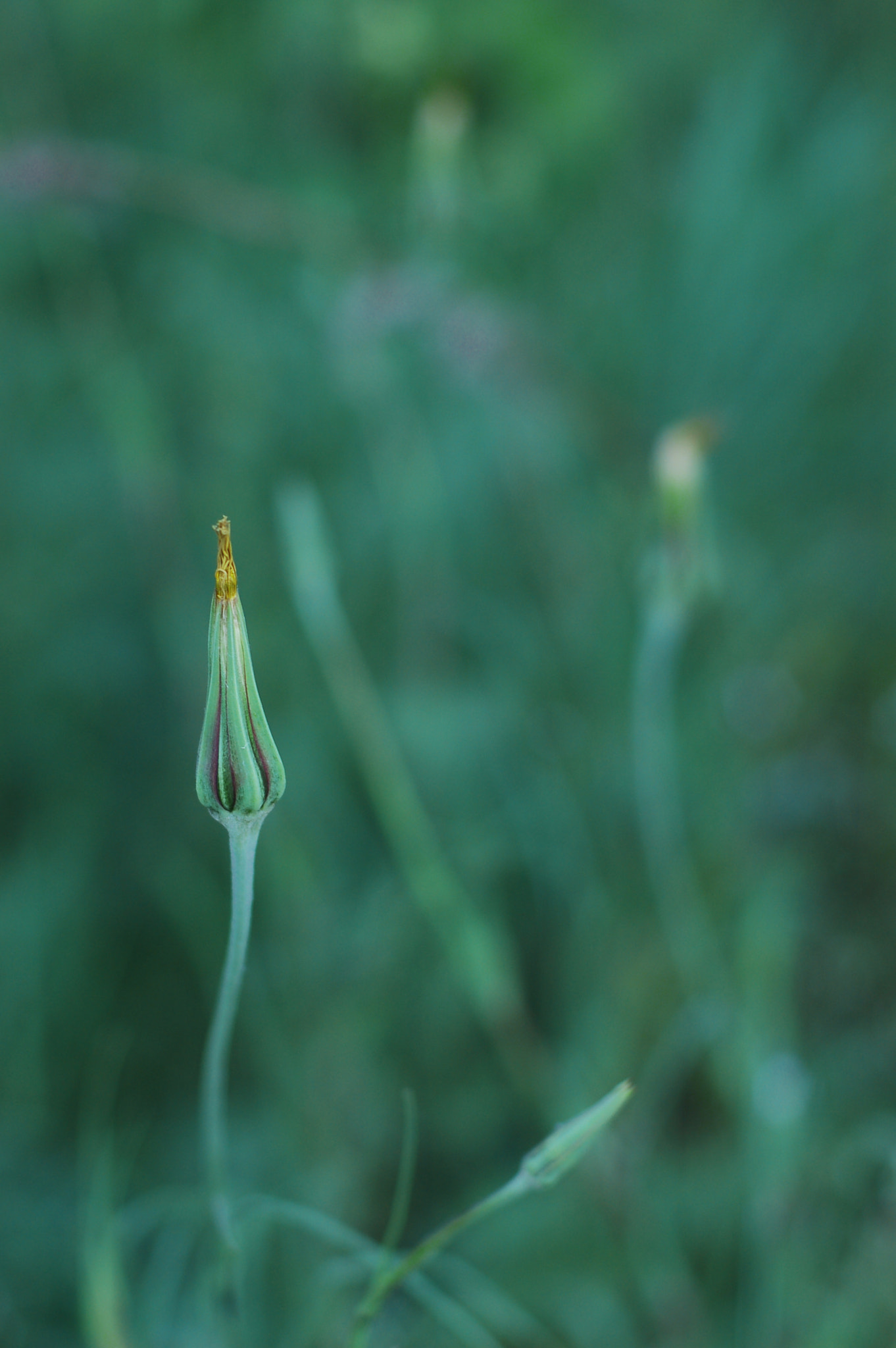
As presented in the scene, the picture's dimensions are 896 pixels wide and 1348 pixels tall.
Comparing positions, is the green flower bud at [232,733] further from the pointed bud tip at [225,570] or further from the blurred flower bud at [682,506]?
the blurred flower bud at [682,506]

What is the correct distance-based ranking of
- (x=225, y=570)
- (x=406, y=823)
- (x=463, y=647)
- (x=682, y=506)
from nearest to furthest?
1. (x=225, y=570)
2. (x=682, y=506)
3. (x=406, y=823)
4. (x=463, y=647)

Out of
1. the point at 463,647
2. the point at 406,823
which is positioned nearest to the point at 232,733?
the point at 406,823

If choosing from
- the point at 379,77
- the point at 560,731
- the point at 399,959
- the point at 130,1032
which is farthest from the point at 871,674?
the point at 379,77

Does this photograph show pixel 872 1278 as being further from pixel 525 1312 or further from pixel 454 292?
pixel 454 292

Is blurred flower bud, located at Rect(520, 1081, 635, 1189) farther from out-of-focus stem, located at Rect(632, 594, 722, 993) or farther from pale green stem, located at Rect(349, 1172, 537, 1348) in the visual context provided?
out-of-focus stem, located at Rect(632, 594, 722, 993)

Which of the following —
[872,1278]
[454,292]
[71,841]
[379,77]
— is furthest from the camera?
[379,77]

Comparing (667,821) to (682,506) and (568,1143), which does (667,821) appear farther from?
(568,1143)

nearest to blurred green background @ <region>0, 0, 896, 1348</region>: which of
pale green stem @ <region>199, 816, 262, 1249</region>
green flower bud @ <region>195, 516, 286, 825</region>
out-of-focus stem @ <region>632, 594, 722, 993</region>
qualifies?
out-of-focus stem @ <region>632, 594, 722, 993</region>
